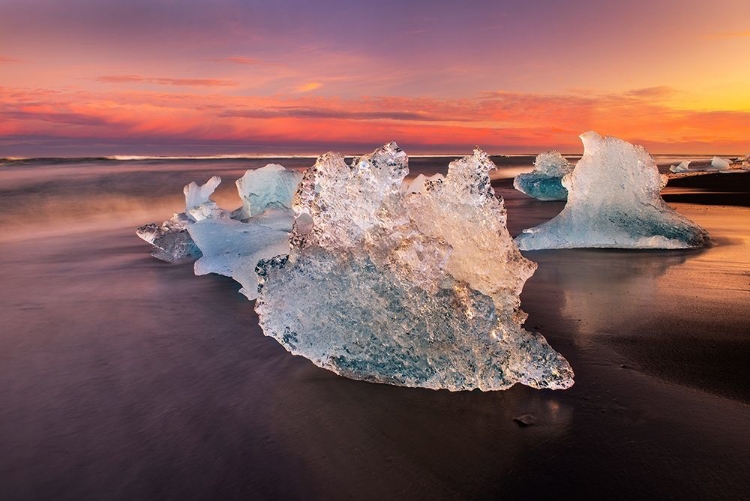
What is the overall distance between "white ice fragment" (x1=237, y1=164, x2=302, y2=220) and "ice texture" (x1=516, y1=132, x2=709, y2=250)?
343 centimetres

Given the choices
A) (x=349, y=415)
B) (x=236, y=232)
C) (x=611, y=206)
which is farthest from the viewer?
(x=611, y=206)

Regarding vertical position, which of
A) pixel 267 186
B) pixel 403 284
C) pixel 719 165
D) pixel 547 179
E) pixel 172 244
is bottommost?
pixel 719 165

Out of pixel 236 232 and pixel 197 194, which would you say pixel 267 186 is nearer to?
pixel 197 194

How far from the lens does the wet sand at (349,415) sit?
7.16ft

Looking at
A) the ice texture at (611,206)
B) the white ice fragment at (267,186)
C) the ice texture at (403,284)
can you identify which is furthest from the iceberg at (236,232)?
the ice texture at (611,206)

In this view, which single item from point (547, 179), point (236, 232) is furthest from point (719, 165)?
point (236, 232)

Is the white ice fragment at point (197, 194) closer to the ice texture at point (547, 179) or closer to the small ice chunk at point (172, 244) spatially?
the small ice chunk at point (172, 244)

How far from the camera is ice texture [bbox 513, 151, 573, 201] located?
607 inches

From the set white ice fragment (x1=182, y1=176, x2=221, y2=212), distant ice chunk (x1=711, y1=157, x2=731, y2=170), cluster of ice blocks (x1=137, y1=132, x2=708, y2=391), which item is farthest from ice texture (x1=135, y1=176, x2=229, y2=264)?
distant ice chunk (x1=711, y1=157, x2=731, y2=170)

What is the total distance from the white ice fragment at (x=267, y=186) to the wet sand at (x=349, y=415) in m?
3.96

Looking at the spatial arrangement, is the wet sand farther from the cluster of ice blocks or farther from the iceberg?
the iceberg

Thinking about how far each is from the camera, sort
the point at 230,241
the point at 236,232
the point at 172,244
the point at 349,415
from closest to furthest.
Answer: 1. the point at 349,415
2. the point at 230,241
3. the point at 236,232
4. the point at 172,244

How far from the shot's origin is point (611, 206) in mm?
7395

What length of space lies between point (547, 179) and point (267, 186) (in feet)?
31.3
